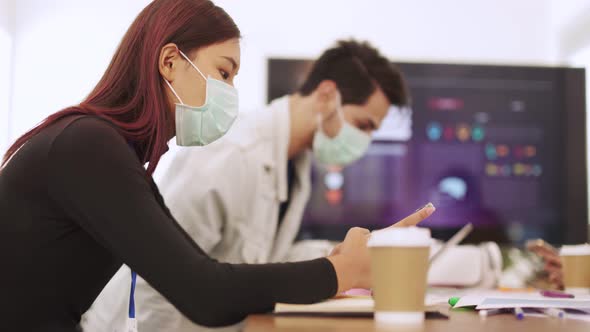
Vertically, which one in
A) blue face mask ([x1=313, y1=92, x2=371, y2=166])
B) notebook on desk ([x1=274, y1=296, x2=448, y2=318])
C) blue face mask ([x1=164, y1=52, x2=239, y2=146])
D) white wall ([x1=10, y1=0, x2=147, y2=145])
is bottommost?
notebook on desk ([x1=274, y1=296, x2=448, y2=318])

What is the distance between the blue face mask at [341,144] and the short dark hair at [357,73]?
7 cm

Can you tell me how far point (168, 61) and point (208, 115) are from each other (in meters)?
0.15

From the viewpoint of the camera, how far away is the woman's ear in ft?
3.74

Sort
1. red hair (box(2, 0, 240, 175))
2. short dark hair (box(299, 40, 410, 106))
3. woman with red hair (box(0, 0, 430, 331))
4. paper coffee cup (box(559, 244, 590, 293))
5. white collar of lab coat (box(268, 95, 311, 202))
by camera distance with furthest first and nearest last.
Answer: short dark hair (box(299, 40, 410, 106)) → white collar of lab coat (box(268, 95, 311, 202)) → paper coffee cup (box(559, 244, 590, 293)) → red hair (box(2, 0, 240, 175)) → woman with red hair (box(0, 0, 430, 331))

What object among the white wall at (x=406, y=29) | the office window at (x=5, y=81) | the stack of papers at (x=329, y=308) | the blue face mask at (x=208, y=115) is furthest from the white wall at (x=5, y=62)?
the stack of papers at (x=329, y=308)

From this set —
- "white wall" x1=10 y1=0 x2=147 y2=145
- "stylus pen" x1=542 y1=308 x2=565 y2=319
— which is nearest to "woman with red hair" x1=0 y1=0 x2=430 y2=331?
"stylus pen" x1=542 y1=308 x2=565 y2=319

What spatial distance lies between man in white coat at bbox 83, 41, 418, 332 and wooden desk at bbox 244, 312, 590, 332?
828mm

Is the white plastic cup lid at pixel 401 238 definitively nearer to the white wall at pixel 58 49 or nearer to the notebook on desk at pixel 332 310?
the notebook on desk at pixel 332 310

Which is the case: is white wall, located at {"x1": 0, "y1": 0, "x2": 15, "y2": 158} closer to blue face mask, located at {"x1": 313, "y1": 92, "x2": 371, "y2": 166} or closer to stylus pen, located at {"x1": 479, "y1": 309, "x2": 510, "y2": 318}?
blue face mask, located at {"x1": 313, "y1": 92, "x2": 371, "y2": 166}

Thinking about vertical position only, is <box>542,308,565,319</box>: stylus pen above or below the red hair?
below

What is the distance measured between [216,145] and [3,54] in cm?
113

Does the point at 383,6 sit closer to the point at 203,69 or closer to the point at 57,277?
the point at 203,69

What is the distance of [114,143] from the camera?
0.93 meters

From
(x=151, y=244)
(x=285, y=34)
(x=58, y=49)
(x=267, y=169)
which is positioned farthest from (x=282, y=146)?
(x=151, y=244)
